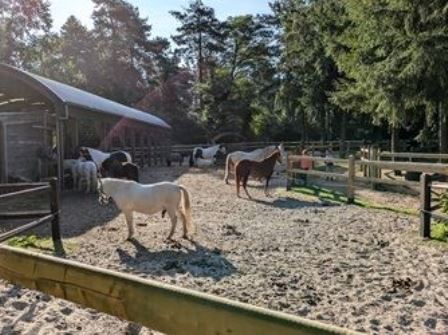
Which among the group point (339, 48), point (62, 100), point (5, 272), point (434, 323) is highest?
point (339, 48)

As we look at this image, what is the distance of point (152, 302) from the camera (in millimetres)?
1623

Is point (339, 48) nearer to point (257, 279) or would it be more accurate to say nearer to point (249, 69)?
point (257, 279)

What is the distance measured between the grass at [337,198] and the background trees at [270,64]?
3.43 meters

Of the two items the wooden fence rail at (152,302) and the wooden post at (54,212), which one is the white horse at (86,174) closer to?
the wooden post at (54,212)

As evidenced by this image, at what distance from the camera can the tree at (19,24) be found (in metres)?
41.7

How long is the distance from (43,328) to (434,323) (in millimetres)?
3212

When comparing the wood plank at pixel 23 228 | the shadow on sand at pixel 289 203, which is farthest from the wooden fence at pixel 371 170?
the wood plank at pixel 23 228

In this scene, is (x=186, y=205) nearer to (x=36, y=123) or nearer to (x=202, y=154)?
(x=36, y=123)

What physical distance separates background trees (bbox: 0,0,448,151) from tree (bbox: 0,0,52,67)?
90mm

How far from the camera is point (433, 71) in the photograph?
13.8 metres

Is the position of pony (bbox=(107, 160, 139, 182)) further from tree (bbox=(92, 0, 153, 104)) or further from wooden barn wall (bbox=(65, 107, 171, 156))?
tree (bbox=(92, 0, 153, 104))

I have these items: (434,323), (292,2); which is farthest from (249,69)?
(434,323)

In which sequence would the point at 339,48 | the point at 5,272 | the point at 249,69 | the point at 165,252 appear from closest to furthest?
1. the point at 5,272
2. the point at 165,252
3. the point at 339,48
4. the point at 249,69

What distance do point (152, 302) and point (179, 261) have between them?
514cm
